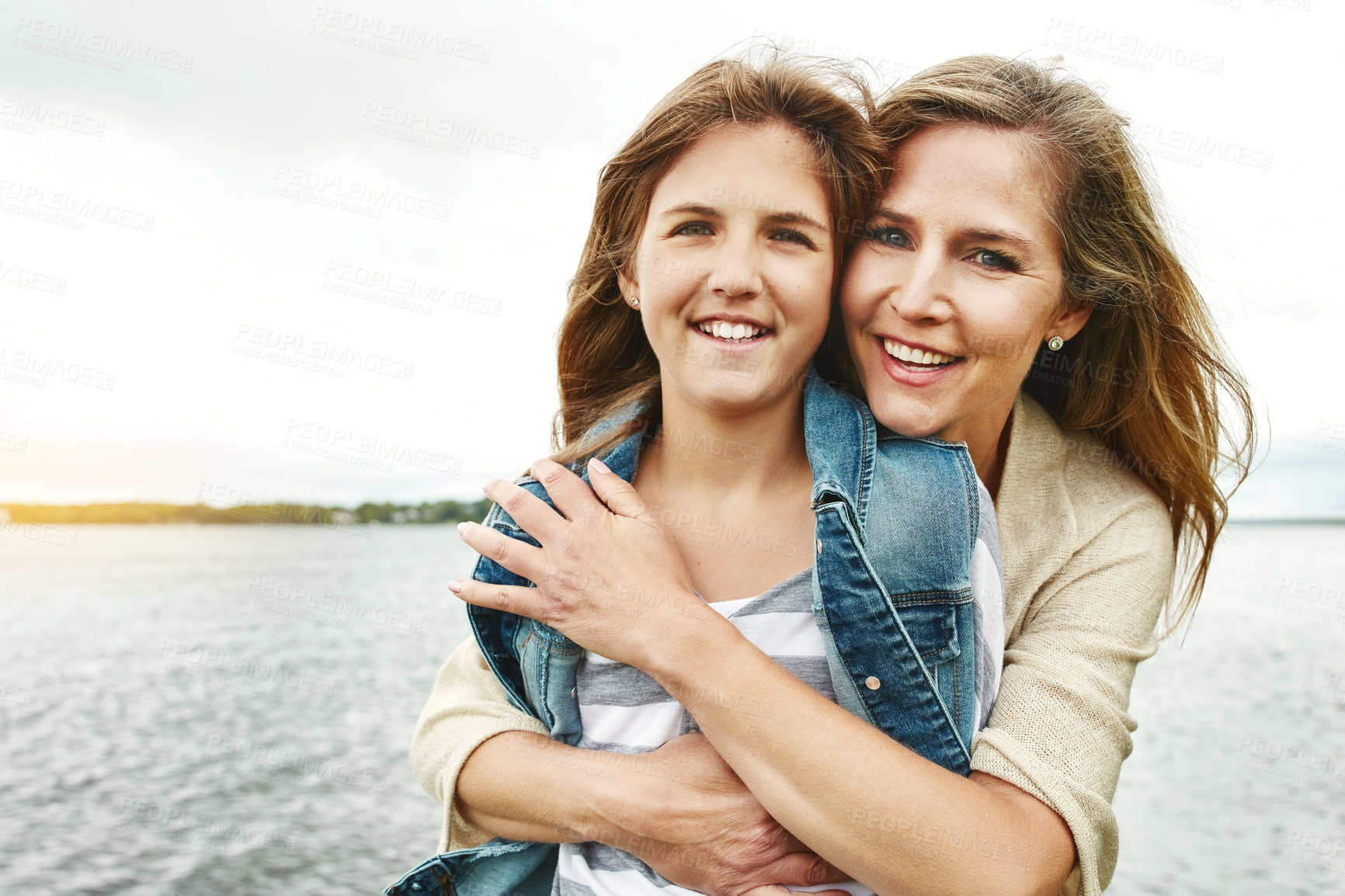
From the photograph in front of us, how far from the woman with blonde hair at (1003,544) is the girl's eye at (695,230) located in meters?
0.42

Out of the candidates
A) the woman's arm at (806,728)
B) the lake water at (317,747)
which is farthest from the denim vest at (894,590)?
the lake water at (317,747)

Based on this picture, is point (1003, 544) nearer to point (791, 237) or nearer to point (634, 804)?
point (791, 237)

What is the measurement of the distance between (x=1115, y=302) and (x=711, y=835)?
1.68m

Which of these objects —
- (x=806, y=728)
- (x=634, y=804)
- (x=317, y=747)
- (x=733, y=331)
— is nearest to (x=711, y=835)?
(x=634, y=804)

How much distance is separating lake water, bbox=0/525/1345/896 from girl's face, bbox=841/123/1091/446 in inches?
63.6

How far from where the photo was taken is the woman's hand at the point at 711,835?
1.89 meters

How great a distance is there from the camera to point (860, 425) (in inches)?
83.5

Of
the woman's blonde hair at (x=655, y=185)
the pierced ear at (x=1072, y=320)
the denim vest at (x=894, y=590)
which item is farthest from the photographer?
the pierced ear at (x=1072, y=320)

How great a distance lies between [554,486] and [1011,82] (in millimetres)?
1510

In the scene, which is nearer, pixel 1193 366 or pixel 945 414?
pixel 945 414

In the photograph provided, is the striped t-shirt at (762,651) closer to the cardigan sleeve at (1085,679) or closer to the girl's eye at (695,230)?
the cardigan sleeve at (1085,679)

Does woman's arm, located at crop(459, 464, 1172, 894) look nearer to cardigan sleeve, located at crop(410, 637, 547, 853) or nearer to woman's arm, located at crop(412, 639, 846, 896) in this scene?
woman's arm, located at crop(412, 639, 846, 896)

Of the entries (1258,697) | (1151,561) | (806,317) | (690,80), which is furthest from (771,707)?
(1258,697)

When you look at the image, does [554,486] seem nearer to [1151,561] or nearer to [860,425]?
[860,425]
